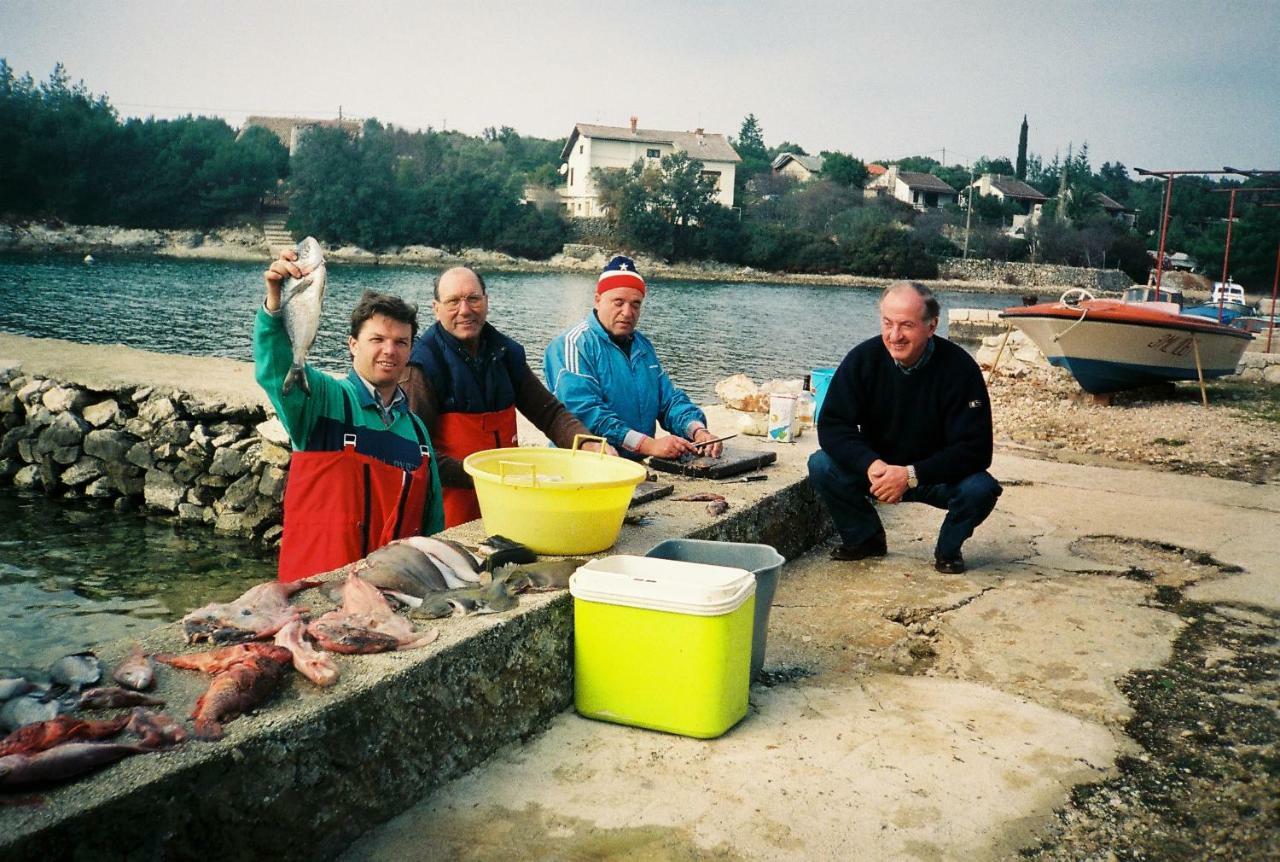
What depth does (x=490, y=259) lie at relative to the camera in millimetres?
72750

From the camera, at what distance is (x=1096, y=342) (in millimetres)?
12703

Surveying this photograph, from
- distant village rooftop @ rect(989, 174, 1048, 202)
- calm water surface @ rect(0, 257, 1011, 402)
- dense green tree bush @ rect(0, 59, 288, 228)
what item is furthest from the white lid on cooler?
distant village rooftop @ rect(989, 174, 1048, 202)

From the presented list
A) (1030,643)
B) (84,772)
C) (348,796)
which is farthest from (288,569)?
(1030,643)

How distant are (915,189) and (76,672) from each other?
91443 millimetres

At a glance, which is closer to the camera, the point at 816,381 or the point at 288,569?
the point at 288,569

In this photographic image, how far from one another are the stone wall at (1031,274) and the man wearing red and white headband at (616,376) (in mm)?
71752

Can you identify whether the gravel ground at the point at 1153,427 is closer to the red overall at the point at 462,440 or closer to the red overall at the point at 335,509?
the red overall at the point at 462,440

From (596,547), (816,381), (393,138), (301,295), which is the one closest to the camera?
(301,295)

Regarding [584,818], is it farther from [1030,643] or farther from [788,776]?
[1030,643]

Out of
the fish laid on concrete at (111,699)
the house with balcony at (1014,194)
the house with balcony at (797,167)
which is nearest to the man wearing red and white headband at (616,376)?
the fish laid on concrete at (111,699)

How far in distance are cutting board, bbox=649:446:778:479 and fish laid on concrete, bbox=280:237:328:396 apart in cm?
228

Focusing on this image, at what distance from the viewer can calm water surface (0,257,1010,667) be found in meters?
7.14

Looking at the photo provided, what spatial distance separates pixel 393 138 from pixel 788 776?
8797cm

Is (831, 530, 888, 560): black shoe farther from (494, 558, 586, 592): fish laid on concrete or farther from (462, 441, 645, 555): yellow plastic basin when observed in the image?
(494, 558, 586, 592): fish laid on concrete
